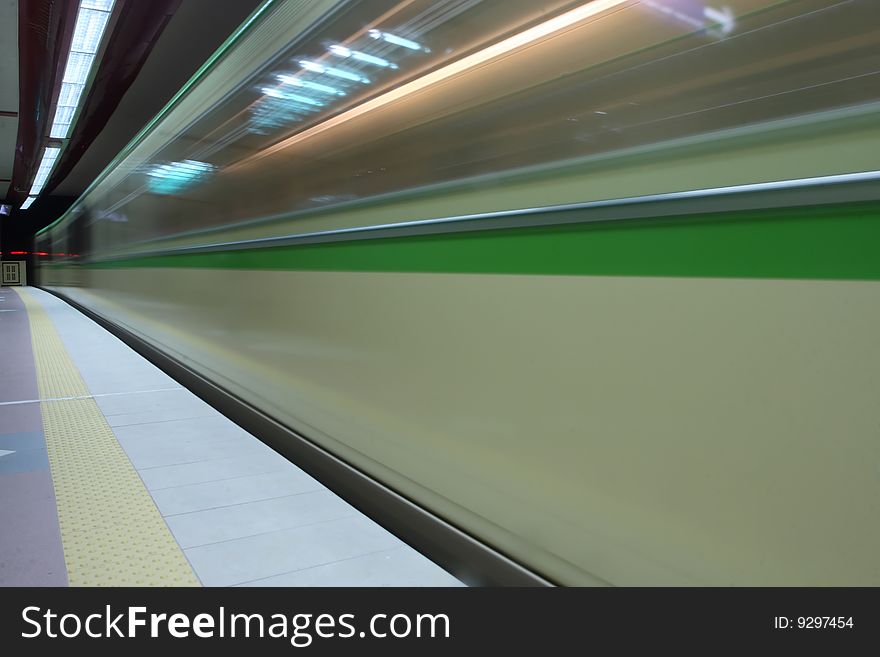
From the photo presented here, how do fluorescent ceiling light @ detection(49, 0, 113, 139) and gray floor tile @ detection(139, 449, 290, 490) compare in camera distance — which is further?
fluorescent ceiling light @ detection(49, 0, 113, 139)

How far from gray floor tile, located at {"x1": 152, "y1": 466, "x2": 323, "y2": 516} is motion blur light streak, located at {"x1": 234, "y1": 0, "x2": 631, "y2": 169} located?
1.42 m

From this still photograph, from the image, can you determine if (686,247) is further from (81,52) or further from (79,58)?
(79,58)

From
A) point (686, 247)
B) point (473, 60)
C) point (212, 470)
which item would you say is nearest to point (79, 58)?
point (212, 470)

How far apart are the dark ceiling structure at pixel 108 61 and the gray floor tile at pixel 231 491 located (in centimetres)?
531

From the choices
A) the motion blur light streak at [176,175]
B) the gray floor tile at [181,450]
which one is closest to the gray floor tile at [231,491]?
the gray floor tile at [181,450]

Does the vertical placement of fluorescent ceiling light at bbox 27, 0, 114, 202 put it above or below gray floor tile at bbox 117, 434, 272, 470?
above

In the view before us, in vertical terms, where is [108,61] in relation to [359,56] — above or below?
above

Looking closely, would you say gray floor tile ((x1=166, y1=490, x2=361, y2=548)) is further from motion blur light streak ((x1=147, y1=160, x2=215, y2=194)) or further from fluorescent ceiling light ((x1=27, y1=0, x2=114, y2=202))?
fluorescent ceiling light ((x1=27, y1=0, x2=114, y2=202))

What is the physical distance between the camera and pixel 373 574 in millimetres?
1708

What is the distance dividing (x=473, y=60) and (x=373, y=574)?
1.45 m

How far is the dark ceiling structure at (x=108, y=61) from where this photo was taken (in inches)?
273

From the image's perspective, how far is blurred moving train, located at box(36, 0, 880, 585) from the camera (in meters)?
1.01

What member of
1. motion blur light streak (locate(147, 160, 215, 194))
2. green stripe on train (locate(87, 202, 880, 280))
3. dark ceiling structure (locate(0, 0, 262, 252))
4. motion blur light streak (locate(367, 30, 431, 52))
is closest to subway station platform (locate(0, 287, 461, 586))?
green stripe on train (locate(87, 202, 880, 280))
